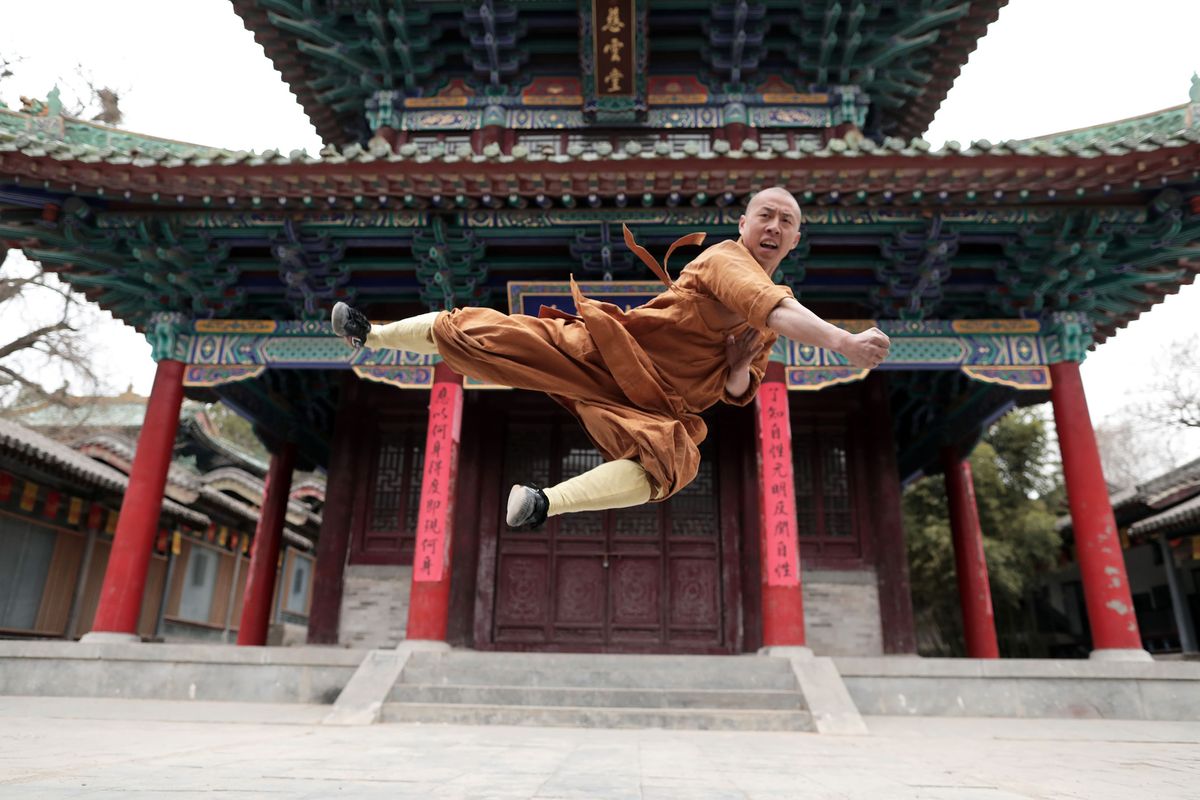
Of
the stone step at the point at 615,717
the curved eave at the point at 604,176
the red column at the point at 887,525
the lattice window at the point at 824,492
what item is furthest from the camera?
the lattice window at the point at 824,492

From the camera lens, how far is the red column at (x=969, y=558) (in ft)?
34.0

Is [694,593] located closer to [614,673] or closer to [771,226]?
[614,673]

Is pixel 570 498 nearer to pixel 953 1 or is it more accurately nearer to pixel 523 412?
pixel 523 412

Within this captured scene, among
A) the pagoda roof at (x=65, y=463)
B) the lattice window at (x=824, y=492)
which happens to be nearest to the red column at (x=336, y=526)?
the pagoda roof at (x=65, y=463)

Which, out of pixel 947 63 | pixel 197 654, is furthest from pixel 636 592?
pixel 947 63

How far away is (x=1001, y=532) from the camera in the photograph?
17156 mm

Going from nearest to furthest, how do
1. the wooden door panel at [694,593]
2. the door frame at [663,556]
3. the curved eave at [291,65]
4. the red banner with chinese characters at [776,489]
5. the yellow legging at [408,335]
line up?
the yellow legging at [408,335] → the red banner with chinese characters at [776,489] → the door frame at [663,556] → the wooden door panel at [694,593] → the curved eave at [291,65]

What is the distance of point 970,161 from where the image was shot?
22.0ft

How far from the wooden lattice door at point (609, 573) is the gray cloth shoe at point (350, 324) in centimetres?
678

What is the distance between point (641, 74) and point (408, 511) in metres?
6.21

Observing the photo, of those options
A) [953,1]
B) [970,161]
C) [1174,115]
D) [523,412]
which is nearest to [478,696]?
[523,412]

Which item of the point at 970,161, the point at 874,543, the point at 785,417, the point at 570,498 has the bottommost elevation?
the point at 570,498

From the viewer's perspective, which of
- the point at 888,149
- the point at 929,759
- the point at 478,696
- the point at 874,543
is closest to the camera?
the point at 929,759

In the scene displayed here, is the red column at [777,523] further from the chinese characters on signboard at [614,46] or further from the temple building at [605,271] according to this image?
the chinese characters on signboard at [614,46]
